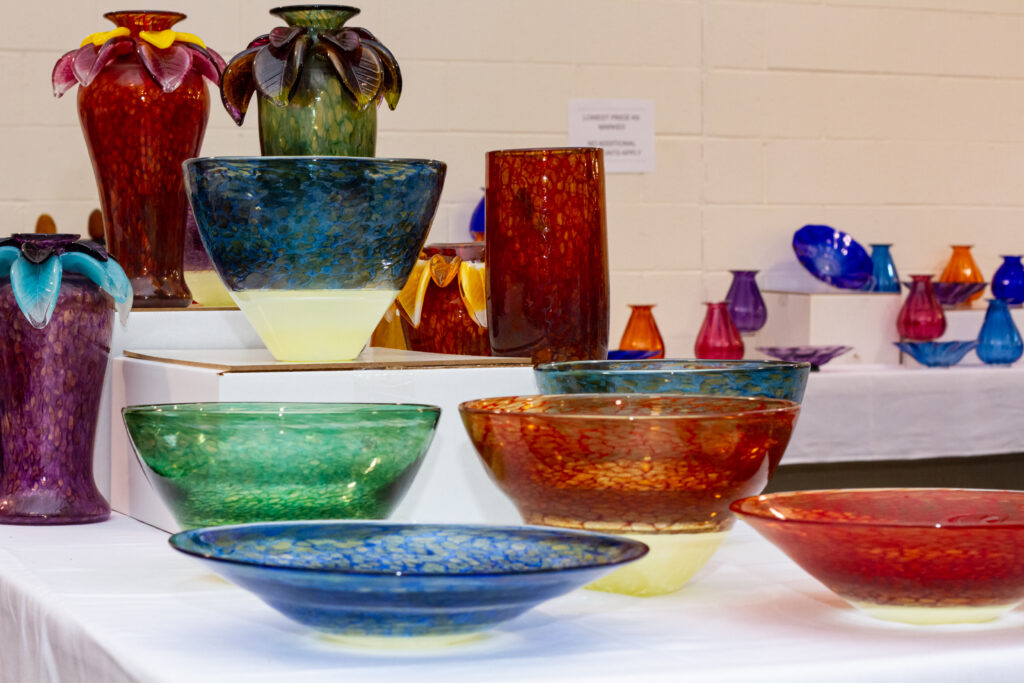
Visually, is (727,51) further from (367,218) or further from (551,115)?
(367,218)

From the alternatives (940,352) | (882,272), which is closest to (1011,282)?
(882,272)

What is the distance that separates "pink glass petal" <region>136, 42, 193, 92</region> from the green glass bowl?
484 mm

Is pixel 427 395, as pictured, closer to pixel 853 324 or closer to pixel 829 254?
pixel 853 324

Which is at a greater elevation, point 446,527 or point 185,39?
point 185,39

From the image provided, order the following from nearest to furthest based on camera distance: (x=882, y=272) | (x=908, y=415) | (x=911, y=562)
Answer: (x=911, y=562) < (x=908, y=415) < (x=882, y=272)

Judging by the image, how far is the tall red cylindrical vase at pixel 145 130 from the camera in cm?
124

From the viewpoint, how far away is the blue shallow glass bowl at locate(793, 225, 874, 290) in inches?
133

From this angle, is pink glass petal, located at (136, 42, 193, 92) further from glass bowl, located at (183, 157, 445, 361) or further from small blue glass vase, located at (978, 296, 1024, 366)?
small blue glass vase, located at (978, 296, 1024, 366)

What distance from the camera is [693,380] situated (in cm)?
91

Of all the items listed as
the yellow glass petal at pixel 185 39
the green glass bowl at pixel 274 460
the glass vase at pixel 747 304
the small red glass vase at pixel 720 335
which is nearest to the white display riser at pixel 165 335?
the yellow glass petal at pixel 185 39

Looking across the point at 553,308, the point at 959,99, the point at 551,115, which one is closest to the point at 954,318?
the point at 959,99

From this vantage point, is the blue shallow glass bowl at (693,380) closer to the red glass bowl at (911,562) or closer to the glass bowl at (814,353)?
the red glass bowl at (911,562)

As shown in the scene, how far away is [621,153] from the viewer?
A: 338 centimetres

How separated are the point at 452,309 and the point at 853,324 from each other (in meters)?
2.11
